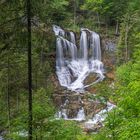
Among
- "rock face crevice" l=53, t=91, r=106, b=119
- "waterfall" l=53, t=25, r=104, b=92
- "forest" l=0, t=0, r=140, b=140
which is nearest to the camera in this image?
"forest" l=0, t=0, r=140, b=140

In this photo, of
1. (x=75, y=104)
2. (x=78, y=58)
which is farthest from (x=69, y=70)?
(x=75, y=104)

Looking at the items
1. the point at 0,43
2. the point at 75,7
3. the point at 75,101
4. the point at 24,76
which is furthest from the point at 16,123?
the point at 75,7

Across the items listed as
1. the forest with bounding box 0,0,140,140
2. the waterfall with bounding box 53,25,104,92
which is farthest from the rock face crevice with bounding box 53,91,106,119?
the waterfall with bounding box 53,25,104,92

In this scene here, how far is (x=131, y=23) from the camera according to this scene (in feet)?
134

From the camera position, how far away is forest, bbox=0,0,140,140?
12.7m

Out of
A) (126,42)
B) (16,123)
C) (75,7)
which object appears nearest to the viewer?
(16,123)

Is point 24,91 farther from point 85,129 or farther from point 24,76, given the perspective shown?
point 85,129

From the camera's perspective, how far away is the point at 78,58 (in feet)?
141

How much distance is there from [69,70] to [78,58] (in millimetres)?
2219

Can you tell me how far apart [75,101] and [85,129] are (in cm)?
546

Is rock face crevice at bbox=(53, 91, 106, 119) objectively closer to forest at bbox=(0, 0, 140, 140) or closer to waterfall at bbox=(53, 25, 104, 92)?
forest at bbox=(0, 0, 140, 140)

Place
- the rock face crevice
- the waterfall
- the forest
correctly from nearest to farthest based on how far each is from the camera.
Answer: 1. the forest
2. the rock face crevice
3. the waterfall

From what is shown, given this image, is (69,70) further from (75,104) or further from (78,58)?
(75,104)

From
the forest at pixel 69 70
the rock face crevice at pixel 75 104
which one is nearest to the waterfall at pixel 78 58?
the forest at pixel 69 70
